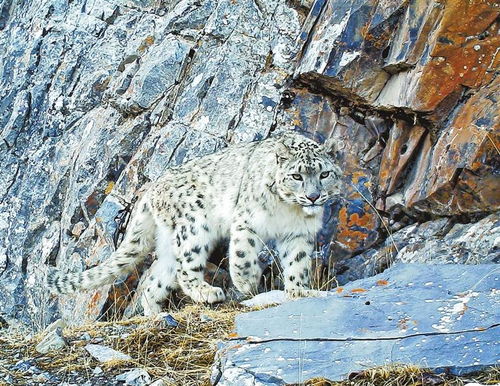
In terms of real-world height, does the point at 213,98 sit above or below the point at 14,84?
above

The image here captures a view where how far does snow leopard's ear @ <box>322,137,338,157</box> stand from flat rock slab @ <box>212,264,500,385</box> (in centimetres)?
265

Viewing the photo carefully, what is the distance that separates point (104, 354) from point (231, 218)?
3447mm

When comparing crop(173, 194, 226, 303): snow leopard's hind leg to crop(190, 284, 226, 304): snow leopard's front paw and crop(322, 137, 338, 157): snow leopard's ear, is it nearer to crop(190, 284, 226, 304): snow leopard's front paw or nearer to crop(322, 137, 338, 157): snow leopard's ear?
crop(190, 284, 226, 304): snow leopard's front paw

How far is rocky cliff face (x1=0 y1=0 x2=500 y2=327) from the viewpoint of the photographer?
9.58 meters

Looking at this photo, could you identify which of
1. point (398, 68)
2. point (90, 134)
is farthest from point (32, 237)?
point (398, 68)

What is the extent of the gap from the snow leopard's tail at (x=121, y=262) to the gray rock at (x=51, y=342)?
2.60 metres

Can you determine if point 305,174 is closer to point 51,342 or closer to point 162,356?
point 162,356

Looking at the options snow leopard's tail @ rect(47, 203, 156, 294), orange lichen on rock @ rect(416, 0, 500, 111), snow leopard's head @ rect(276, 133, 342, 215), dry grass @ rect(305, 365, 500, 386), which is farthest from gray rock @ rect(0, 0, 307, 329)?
dry grass @ rect(305, 365, 500, 386)

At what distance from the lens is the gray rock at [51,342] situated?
24.0ft

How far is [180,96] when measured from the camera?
12.4 m

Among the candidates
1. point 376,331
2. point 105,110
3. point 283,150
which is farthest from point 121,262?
point 376,331

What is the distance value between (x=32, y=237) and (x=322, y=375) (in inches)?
320

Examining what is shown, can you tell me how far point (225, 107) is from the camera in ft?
38.6

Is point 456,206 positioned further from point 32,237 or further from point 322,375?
point 32,237
